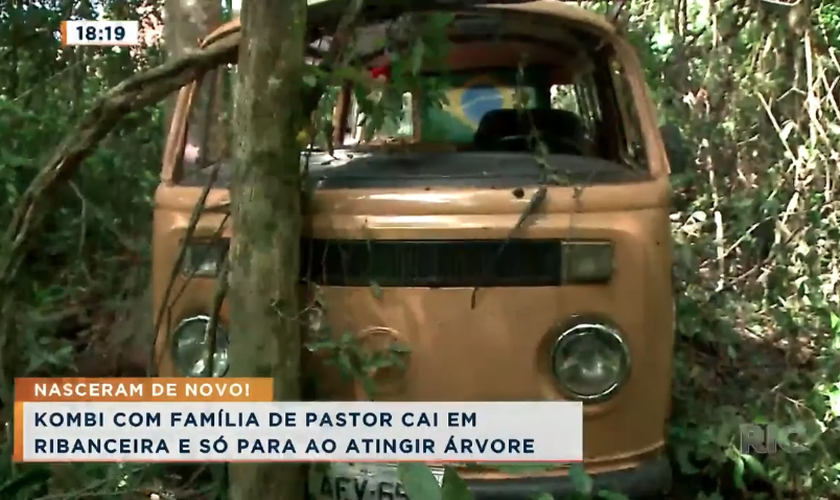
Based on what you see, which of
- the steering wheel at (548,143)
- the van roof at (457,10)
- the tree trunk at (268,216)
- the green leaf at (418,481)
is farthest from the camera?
the steering wheel at (548,143)

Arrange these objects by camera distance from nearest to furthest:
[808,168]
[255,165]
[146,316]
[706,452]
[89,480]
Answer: [255,165] → [89,480] → [706,452] → [146,316] → [808,168]

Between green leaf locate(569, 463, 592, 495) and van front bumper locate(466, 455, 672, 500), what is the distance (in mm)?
37

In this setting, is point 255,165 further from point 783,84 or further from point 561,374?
point 783,84

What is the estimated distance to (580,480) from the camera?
2.30 m

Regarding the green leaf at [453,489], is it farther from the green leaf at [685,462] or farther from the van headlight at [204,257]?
the green leaf at [685,462]

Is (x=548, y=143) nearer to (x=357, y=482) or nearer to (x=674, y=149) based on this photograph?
(x=674, y=149)

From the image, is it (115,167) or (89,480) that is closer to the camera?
(89,480)

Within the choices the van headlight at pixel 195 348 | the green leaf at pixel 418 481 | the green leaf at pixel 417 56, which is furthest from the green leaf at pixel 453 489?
the green leaf at pixel 417 56

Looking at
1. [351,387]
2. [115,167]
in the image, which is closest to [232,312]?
[351,387]

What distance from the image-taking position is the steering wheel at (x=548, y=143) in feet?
9.96

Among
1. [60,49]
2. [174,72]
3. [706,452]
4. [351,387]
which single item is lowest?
[706,452]

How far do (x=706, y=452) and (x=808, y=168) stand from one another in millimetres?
3050

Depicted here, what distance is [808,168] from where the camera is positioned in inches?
218

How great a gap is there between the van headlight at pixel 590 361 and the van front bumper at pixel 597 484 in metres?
0.23
